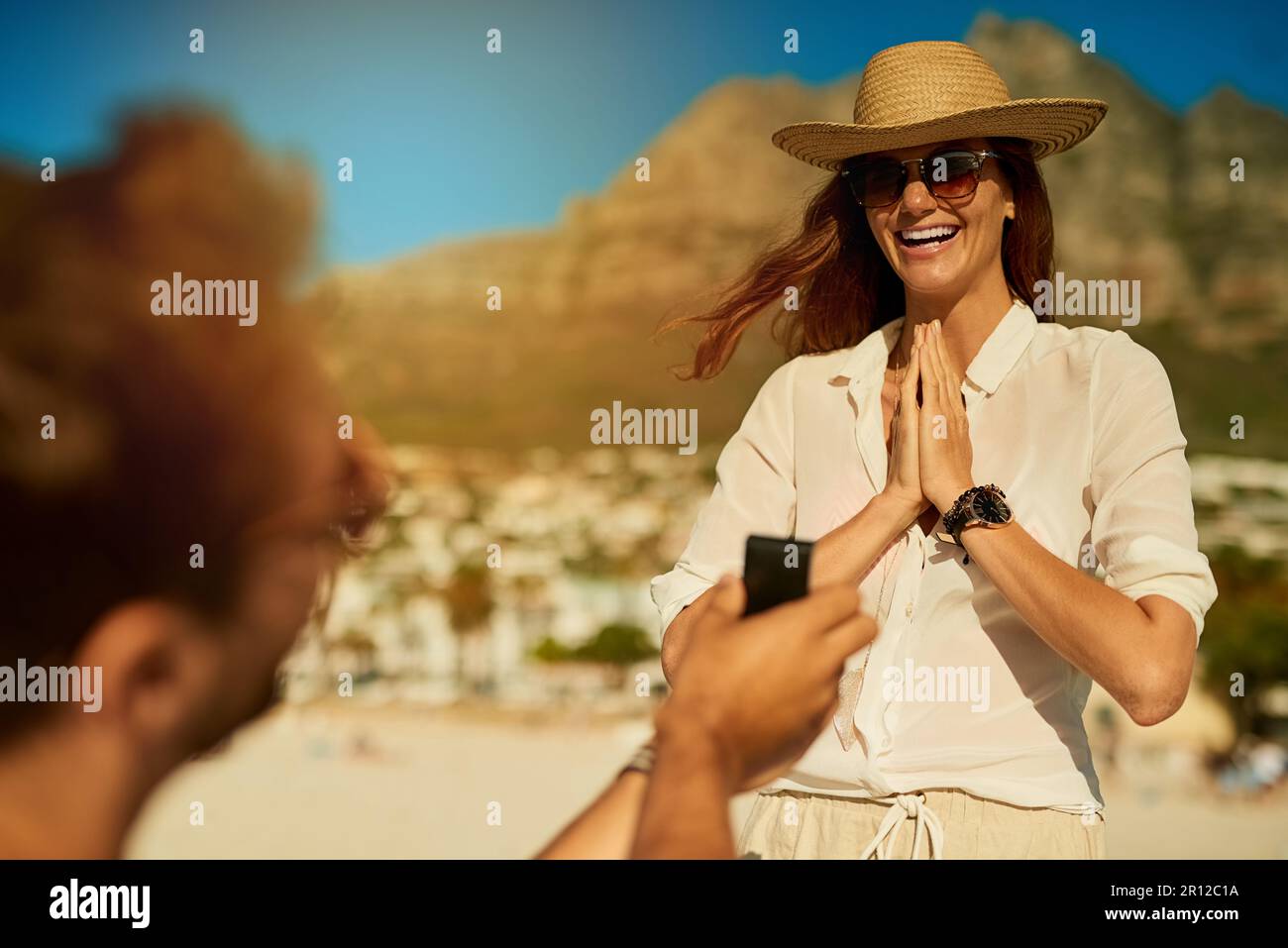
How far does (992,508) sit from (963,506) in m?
0.04

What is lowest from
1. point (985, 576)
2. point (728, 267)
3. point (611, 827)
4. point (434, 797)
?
point (434, 797)

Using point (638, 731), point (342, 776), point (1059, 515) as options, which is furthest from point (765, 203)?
point (1059, 515)

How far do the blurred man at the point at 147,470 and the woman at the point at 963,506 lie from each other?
116 centimetres

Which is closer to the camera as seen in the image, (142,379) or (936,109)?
(142,379)

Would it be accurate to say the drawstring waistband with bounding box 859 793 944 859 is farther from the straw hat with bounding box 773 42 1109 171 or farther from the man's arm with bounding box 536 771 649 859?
the straw hat with bounding box 773 42 1109 171

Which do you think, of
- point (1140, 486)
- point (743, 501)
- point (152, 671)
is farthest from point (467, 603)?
point (152, 671)

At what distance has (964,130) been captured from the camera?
1954 mm

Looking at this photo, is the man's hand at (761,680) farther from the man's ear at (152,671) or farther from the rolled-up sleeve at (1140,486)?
the rolled-up sleeve at (1140,486)

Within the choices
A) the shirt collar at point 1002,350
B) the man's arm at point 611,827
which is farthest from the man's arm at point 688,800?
the shirt collar at point 1002,350

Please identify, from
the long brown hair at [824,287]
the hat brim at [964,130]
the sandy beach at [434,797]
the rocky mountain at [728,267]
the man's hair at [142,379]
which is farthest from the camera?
the rocky mountain at [728,267]

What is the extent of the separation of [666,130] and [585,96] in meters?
4.36

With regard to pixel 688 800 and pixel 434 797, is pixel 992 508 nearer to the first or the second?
pixel 688 800

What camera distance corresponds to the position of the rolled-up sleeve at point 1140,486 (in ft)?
5.45

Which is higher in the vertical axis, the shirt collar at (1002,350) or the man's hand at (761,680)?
the shirt collar at (1002,350)
